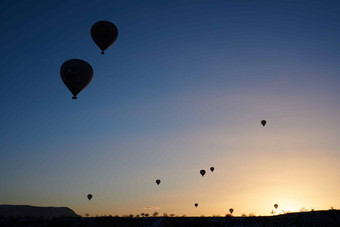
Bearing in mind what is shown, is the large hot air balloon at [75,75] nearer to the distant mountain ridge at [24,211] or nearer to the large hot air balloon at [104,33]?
the large hot air balloon at [104,33]

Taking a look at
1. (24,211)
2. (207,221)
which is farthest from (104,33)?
(24,211)

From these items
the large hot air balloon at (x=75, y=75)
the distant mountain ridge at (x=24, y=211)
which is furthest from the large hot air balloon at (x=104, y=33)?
the distant mountain ridge at (x=24, y=211)

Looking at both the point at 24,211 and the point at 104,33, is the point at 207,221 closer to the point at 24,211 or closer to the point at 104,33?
the point at 104,33

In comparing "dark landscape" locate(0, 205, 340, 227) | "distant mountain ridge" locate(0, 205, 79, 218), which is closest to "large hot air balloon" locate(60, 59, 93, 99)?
"dark landscape" locate(0, 205, 340, 227)

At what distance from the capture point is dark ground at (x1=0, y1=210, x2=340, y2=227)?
71.8 feet

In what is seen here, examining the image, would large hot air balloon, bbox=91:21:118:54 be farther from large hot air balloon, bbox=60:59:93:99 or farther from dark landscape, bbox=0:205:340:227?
dark landscape, bbox=0:205:340:227

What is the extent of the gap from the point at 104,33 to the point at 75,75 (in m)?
6.25

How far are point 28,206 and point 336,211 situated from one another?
15655cm

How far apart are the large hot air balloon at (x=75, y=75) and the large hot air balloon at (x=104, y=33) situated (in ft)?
10.9

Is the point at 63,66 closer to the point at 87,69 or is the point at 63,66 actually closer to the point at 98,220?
the point at 87,69

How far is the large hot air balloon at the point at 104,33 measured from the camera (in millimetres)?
31391

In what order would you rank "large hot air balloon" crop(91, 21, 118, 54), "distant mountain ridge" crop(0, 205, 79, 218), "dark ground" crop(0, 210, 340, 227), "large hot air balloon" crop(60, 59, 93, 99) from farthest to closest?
"distant mountain ridge" crop(0, 205, 79, 218)
"large hot air balloon" crop(91, 21, 118, 54)
"large hot air balloon" crop(60, 59, 93, 99)
"dark ground" crop(0, 210, 340, 227)

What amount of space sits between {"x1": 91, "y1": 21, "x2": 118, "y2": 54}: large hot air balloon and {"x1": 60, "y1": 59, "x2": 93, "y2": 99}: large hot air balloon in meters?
3.31

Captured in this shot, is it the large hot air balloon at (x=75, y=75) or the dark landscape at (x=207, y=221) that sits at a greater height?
the large hot air balloon at (x=75, y=75)
